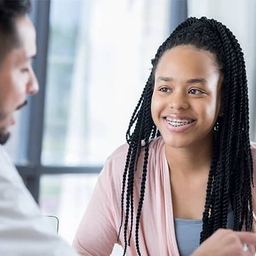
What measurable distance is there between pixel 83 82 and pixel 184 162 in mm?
1215

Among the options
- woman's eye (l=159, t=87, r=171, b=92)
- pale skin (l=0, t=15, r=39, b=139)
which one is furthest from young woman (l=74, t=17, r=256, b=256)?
pale skin (l=0, t=15, r=39, b=139)

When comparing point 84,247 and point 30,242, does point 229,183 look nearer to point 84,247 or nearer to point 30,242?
point 84,247

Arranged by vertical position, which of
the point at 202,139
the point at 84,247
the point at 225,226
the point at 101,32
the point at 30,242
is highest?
the point at 101,32

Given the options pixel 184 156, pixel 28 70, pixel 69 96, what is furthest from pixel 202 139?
pixel 69 96

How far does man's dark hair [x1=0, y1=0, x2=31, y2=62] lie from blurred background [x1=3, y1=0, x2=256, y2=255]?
1.64 m

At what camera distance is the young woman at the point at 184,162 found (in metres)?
1.50

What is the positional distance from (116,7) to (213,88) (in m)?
1.34

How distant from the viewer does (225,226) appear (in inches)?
59.6

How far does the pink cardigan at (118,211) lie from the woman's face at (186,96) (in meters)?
0.13

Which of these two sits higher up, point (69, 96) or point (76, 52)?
point (76, 52)

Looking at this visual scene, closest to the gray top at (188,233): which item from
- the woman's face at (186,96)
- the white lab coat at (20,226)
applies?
the woman's face at (186,96)

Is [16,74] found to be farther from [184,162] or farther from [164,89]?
[184,162]

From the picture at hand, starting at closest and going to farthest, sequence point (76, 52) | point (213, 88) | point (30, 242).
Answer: point (30, 242) < point (213, 88) < point (76, 52)

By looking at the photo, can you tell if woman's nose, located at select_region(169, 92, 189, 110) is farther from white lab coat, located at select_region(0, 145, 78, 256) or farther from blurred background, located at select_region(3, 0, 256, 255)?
blurred background, located at select_region(3, 0, 256, 255)
